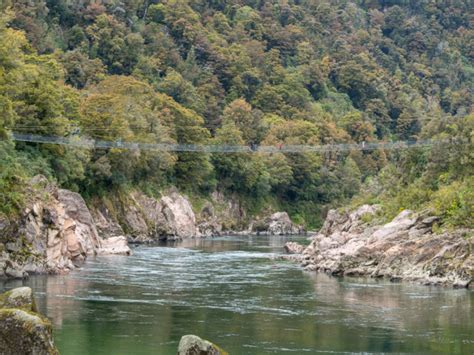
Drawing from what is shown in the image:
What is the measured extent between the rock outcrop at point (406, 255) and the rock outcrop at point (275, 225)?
43869 millimetres

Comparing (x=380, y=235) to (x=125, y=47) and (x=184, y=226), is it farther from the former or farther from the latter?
(x=125, y=47)

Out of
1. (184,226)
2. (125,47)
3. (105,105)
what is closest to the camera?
(105,105)

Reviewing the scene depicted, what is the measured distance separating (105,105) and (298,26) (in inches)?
4210

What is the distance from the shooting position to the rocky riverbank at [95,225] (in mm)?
43656

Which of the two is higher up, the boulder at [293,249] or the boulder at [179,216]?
the boulder at [179,216]

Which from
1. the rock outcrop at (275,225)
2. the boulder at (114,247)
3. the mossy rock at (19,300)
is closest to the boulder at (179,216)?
the rock outcrop at (275,225)

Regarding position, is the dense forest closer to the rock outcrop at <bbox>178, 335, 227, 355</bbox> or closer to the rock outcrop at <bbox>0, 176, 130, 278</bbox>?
the rock outcrop at <bbox>0, 176, 130, 278</bbox>

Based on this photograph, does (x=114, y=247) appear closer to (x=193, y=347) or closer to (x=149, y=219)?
(x=149, y=219)

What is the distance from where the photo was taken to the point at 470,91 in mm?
195000

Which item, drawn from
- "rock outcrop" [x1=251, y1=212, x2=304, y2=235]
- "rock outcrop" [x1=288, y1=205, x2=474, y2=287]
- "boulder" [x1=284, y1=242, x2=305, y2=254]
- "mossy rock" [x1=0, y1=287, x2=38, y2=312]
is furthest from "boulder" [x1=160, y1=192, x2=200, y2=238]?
"mossy rock" [x1=0, y1=287, x2=38, y2=312]

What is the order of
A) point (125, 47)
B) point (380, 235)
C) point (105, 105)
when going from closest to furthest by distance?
point (380, 235) → point (105, 105) → point (125, 47)

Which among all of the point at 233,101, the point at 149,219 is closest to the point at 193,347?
the point at 149,219

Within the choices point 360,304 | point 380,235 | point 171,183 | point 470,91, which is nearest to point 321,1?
point 470,91

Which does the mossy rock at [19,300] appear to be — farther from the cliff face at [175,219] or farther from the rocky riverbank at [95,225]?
the cliff face at [175,219]
